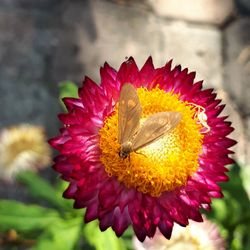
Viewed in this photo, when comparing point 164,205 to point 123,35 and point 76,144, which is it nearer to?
point 76,144

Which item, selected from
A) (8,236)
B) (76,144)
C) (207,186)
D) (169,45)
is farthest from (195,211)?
(169,45)

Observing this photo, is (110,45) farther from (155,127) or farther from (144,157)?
(155,127)

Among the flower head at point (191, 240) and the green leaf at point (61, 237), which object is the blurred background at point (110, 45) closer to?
the green leaf at point (61, 237)

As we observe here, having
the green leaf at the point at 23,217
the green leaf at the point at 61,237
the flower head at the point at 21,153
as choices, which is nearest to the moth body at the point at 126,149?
the green leaf at the point at 61,237

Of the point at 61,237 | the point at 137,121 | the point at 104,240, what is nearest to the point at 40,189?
the point at 61,237

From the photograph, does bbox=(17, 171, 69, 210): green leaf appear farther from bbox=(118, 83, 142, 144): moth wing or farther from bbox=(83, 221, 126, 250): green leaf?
bbox=(118, 83, 142, 144): moth wing
